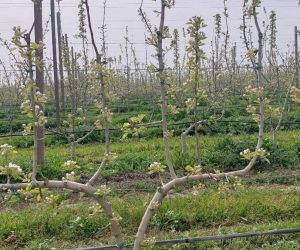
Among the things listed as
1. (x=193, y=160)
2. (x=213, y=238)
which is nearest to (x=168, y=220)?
(x=213, y=238)

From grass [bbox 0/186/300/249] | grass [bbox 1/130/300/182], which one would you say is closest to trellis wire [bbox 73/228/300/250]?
grass [bbox 0/186/300/249]

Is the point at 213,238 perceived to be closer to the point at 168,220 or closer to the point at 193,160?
the point at 168,220

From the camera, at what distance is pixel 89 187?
250cm

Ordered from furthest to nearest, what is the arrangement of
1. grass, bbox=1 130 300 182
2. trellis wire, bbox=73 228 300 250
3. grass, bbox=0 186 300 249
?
grass, bbox=1 130 300 182
grass, bbox=0 186 300 249
trellis wire, bbox=73 228 300 250

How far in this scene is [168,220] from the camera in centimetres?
462

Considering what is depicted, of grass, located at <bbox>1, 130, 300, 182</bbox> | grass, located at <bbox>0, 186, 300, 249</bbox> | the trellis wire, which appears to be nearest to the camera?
the trellis wire

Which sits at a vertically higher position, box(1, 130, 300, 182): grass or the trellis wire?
box(1, 130, 300, 182): grass

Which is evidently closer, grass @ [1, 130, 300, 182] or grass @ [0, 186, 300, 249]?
grass @ [0, 186, 300, 249]

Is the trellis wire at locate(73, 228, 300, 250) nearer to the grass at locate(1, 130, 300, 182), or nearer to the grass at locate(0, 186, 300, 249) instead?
the grass at locate(0, 186, 300, 249)

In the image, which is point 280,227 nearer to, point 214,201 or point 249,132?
point 214,201

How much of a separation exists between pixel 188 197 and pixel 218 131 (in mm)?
5609

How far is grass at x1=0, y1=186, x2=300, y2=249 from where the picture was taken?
439 centimetres

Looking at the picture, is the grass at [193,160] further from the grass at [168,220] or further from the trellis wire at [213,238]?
the trellis wire at [213,238]

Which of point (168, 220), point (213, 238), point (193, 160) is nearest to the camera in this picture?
point (213, 238)
